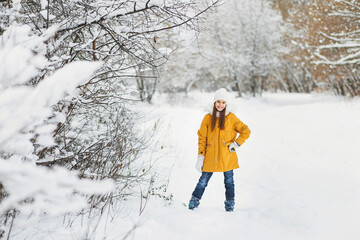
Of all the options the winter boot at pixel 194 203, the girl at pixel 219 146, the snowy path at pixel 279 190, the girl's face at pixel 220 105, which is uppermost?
the girl's face at pixel 220 105

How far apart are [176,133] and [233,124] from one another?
522cm

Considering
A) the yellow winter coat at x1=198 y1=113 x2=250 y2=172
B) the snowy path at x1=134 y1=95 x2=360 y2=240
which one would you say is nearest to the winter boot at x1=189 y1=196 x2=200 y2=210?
the snowy path at x1=134 y1=95 x2=360 y2=240

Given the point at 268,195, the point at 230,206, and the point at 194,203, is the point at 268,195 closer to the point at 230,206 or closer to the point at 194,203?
the point at 230,206

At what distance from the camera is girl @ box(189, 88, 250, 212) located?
3.54 metres

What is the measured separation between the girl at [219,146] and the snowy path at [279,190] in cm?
25

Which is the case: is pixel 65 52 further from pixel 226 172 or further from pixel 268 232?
pixel 268 232

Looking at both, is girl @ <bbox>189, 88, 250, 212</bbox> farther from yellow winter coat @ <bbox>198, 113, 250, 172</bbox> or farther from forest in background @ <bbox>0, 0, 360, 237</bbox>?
forest in background @ <bbox>0, 0, 360, 237</bbox>

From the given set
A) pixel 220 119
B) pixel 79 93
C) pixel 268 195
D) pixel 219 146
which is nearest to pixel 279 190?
pixel 268 195

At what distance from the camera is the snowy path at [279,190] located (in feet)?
9.87

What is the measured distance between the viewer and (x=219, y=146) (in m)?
3.56

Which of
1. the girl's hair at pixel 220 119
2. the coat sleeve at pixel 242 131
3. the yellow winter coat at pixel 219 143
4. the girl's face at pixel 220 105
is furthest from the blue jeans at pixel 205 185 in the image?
the girl's face at pixel 220 105

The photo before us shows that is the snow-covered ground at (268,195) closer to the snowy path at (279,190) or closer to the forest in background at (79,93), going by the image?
the snowy path at (279,190)

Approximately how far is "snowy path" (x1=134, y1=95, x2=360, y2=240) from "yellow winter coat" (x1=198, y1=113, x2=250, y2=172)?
1.94 ft

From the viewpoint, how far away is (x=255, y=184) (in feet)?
16.5
